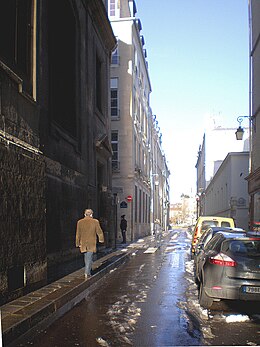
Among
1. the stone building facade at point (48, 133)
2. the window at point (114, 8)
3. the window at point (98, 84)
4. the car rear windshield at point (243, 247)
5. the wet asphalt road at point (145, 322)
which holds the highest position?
the window at point (114, 8)

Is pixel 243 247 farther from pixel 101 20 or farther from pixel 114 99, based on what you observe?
pixel 114 99

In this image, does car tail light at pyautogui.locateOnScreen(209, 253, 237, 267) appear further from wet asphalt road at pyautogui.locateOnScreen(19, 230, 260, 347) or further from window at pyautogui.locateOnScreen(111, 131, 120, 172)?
window at pyautogui.locateOnScreen(111, 131, 120, 172)

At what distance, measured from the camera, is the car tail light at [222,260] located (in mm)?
7766

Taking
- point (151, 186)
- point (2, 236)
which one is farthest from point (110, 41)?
point (151, 186)

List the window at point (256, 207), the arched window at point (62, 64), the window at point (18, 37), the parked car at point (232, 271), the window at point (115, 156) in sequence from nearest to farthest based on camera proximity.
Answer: the parked car at point (232, 271), the window at point (18, 37), the arched window at point (62, 64), the window at point (256, 207), the window at point (115, 156)

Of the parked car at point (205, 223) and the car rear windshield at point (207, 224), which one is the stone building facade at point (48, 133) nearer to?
the parked car at point (205, 223)

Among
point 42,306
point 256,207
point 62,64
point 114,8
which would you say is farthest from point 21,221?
point 114,8

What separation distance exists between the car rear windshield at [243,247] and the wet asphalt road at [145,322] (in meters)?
1.11

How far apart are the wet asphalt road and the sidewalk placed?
0.20 m

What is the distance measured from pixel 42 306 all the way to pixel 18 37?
6.27 metres

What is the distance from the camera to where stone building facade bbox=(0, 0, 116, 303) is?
8453mm

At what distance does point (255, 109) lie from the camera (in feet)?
88.1

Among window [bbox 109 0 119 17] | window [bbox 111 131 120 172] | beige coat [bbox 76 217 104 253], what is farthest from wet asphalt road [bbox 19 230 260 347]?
window [bbox 109 0 119 17]

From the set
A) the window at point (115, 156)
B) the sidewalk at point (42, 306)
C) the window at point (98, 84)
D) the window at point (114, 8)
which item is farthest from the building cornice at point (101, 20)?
the window at point (114, 8)
